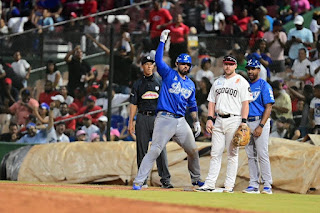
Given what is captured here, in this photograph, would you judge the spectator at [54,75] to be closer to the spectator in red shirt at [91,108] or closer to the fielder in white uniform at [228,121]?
the spectator in red shirt at [91,108]

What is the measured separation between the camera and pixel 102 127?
52.1 feet

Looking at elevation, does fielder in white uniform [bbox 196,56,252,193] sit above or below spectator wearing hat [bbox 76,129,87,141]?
above

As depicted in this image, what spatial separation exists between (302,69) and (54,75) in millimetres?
5404

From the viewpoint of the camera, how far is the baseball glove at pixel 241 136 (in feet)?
35.3

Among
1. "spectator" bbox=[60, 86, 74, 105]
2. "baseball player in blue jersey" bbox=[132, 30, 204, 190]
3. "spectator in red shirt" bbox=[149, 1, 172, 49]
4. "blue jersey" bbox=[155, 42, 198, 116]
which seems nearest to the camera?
"baseball player in blue jersey" bbox=[132, 30, 204, 190]

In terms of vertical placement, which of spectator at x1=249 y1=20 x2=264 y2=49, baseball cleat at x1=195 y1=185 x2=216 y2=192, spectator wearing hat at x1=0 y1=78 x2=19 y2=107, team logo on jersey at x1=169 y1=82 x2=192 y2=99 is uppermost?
spectator at x1=249 y1=20 x2=264 y2=49

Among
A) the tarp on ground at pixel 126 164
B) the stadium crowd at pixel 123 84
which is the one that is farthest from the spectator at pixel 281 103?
the tarp on ground at pixel 126 164

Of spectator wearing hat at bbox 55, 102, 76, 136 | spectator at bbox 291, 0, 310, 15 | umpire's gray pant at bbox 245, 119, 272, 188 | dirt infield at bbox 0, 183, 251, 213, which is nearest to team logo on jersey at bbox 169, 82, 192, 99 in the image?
umpire's gray pant at bbox 245, 119, 272, 188

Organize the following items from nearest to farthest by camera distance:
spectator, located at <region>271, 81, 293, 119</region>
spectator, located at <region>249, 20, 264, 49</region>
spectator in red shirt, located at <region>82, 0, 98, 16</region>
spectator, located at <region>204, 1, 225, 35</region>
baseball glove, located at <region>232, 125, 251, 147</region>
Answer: baseball glove, located at <region>232, 125, 251, 147</region>
spectator, located at <region>271, 81, 293, 119</region>
spectator, located at <region>249, 20, 264, 49</region>
spectator, located at <region>204, 1, 225, 35</region>
spectator in red shirt, located at <region>82, 0, 98, 16</region>

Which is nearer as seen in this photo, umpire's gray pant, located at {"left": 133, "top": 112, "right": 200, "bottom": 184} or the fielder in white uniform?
umpire's gray pant, located at {"left": 133, "top": 112, "right": 200, "bottom": 184}

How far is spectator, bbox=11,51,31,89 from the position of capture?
16094mm

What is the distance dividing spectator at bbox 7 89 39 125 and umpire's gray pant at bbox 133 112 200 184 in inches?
218

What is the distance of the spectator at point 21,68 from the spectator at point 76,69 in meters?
0.88

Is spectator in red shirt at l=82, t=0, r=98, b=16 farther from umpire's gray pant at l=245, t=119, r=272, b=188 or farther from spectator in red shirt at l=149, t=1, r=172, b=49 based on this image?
umpire's gray pant at l=245, t=119, r=272, b=188
